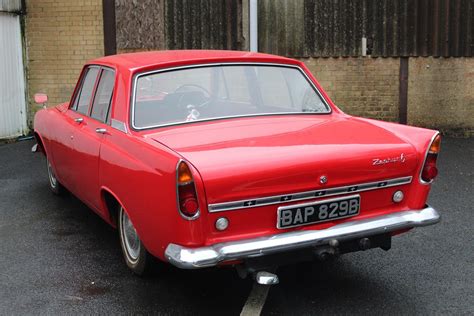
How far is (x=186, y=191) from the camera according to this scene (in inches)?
128

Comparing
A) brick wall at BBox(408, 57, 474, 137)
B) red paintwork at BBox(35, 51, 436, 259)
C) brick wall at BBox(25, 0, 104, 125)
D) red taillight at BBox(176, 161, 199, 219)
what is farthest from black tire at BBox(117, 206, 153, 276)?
Answer: brick wall at BBox(408, 57, 474, 137)

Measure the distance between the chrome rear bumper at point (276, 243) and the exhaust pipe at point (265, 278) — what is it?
0.42 ft

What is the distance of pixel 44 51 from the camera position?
37.1 ft

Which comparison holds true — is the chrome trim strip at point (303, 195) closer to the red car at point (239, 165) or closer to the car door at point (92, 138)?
the red car at point (239, 165)

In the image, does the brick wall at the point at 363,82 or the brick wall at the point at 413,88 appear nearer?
the brick wall at the point at 413,88

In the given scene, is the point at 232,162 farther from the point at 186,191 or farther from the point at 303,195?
the point at 303,195

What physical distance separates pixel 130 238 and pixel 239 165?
1.37 m

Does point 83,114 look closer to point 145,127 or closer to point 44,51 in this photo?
point 145,127

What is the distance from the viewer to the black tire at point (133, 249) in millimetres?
4074

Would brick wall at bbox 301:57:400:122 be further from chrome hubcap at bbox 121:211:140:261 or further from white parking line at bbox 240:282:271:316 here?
white parking line at bbox 240:282:271:316

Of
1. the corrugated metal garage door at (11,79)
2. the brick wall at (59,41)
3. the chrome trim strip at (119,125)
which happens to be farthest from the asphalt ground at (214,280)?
the brick wall at (59,41)

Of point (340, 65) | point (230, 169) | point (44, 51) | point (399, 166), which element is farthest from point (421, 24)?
point (230, 169)

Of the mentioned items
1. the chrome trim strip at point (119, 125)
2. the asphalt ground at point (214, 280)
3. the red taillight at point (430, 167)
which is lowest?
the asphalt ground at point (214, 280)

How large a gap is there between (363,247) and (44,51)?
9248mm
